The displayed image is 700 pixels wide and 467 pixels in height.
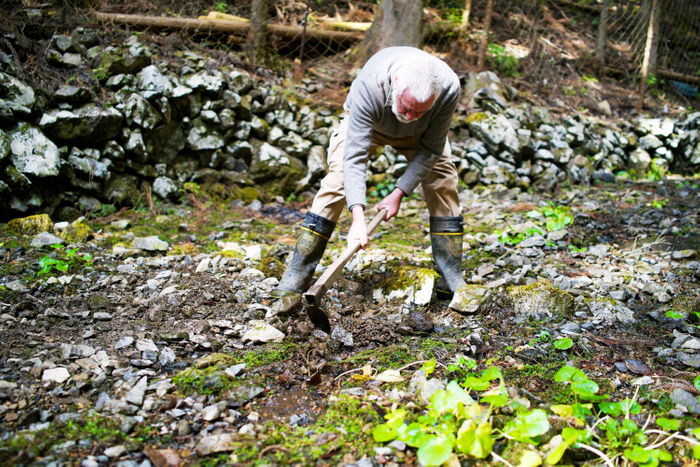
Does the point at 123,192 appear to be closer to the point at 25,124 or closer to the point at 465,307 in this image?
the point at 25,124

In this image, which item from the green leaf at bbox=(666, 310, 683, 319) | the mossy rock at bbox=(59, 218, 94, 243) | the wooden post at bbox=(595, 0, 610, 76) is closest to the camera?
the green leaf at bbox=(666, 310, 683, 319)

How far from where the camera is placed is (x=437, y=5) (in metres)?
7.70

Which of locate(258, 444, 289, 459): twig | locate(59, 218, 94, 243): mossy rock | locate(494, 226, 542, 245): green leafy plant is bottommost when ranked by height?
locate(59, 218, 94, 243): mossy rock

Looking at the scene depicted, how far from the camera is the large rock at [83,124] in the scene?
156 inches

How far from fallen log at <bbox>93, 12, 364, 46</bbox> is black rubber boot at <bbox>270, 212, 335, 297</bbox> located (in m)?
4.18

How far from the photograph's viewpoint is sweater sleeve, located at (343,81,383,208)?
2.25 metres

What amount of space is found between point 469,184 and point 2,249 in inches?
195

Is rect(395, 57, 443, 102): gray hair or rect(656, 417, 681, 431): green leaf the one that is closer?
rect(656, 417, 681, 431): green leaf

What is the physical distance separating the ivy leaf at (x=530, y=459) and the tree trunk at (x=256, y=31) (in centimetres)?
567

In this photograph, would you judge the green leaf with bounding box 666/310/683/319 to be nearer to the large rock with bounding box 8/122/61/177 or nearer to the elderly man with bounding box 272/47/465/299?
the elderly man with bounding box 272/47/465/299

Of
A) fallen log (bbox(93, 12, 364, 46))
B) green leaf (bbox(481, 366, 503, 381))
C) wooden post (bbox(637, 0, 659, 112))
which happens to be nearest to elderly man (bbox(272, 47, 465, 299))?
green leaf (bbox(481, 366, 503, 381))

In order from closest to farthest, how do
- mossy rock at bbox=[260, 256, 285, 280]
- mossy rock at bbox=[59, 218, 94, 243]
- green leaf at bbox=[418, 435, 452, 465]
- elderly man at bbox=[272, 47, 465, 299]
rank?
green leaf at bbox=[418, 435, 452, 465]
elderly man at bbox=[272, 47, 465, 299]
mossy rock at bbox=[260, 256, 285, 280]
mossy rock at bbox=[59, 218, 94, 243]

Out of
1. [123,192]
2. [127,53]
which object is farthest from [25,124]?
[127,53]

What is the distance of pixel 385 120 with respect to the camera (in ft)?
7.83
